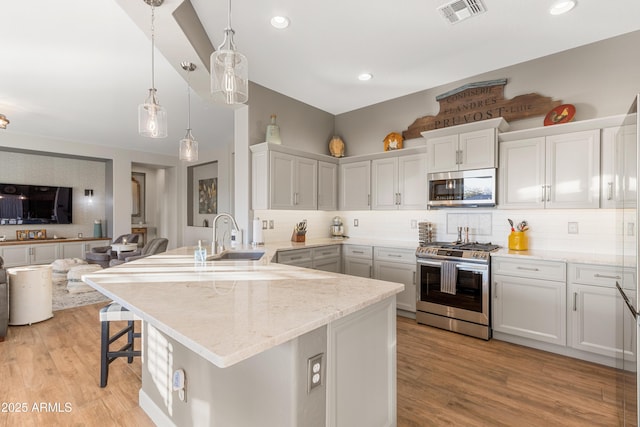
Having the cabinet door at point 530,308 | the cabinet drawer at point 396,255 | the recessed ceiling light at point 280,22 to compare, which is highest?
the recessed ceiling light at point 280,22

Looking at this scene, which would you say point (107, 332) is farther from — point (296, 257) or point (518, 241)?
point (518, 241)

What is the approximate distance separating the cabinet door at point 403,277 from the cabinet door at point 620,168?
1943 mm

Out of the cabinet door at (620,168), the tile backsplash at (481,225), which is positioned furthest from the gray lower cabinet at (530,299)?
the cabinet door at (620,168)

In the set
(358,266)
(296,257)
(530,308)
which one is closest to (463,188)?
(530,308)

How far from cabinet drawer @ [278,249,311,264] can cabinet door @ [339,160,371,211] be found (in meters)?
1.15

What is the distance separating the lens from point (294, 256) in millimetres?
3709

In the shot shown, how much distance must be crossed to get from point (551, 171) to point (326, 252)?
2619mm

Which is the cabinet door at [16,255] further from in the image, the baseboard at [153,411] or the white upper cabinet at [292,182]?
the baseboard at [153,411]

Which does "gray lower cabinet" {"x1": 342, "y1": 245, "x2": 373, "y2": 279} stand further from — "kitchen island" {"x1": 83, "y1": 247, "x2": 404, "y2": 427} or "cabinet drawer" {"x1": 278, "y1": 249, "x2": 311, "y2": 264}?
"kitchen island" {"x1": 83, "y1": 247, "x2": 404, "y2": 427}

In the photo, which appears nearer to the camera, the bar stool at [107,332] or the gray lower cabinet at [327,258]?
the bar stool at [107,332]

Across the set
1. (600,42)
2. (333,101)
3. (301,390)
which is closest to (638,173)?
(301,390)

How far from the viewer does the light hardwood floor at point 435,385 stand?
2000 millimetres

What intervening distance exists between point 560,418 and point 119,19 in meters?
4.61

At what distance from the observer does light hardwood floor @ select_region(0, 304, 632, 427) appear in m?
2.00
